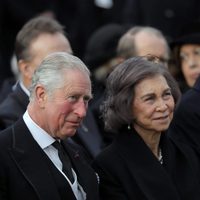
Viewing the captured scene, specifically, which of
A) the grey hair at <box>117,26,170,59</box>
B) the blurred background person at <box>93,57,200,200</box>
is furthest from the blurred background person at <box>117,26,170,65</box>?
the blurred background person at <box>93,57,200,200</box>

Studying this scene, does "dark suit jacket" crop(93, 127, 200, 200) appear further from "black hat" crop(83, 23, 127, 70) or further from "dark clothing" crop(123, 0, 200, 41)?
"dark clothing" crop(123, 0, 200, 41)

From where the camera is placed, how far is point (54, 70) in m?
5.07

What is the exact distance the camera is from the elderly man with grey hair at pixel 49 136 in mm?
4871

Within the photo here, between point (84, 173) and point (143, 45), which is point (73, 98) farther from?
point (143, 45)

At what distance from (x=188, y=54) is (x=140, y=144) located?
6.25 ft

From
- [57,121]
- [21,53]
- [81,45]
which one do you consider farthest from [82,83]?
[81,45]

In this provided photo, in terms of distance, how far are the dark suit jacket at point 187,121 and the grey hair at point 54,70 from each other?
1.28 metres

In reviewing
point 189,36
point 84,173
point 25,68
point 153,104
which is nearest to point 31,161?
point 84,173

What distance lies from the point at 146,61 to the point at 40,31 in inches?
51.7

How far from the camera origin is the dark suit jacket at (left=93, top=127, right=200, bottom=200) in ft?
17.9

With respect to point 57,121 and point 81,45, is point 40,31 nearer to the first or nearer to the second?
point 57,121

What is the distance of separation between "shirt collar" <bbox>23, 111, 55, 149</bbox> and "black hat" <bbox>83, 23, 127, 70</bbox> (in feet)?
9.01

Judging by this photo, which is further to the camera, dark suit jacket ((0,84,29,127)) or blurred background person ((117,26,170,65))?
blurred background person ((117,26,170,65))

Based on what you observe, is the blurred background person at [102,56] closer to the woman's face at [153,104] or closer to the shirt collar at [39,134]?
the woman's face at [153,104]
